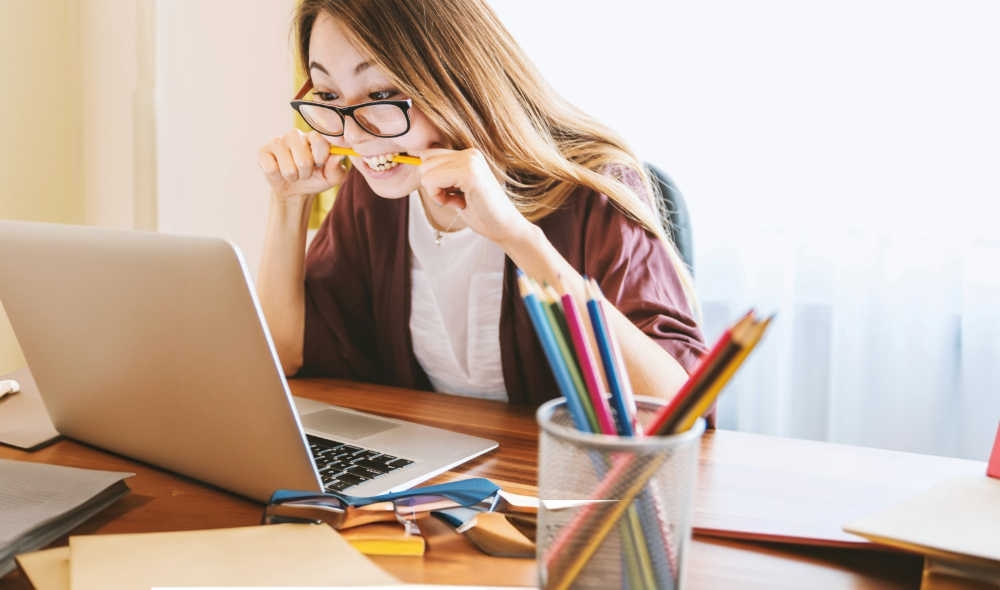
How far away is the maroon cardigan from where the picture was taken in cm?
107

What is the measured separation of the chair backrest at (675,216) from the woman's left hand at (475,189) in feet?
1.10

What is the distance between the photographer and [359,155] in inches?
45.5

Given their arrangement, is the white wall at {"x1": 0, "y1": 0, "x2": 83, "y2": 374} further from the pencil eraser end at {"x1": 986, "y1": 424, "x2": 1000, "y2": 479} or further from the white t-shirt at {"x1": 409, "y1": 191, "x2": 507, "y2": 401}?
the pencil eraser end at {"x1": 986, "y1": 424, "x2": 1000, "y2": 479}

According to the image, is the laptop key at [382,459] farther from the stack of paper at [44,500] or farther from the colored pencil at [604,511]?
the colored pencil at [604,511]

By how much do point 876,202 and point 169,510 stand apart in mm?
1616

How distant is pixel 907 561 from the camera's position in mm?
525

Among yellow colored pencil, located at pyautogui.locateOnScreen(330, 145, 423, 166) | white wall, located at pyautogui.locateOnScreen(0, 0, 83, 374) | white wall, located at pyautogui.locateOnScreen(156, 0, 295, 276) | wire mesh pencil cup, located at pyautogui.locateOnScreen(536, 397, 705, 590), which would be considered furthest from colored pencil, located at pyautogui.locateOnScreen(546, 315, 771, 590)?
white wall, located at pyautogui.locateOnScreen(0, 0, 83, 374)

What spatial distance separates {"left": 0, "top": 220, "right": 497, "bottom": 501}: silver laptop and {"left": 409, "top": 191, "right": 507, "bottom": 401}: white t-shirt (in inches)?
20.0

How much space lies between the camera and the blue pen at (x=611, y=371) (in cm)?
39

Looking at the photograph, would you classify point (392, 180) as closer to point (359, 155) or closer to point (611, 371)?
point (359, 155)

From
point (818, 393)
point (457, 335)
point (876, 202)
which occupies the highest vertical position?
point (876, 202)

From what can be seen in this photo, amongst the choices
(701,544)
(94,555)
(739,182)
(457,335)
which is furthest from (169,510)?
(739,182)

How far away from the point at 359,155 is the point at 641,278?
18.0 inches

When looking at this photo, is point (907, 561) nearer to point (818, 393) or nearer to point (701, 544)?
point (701, 544)
